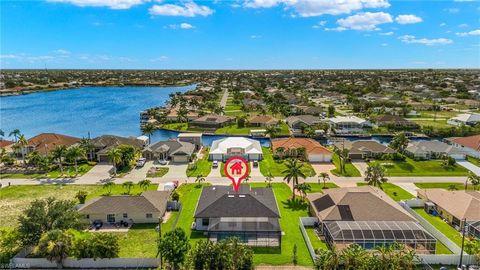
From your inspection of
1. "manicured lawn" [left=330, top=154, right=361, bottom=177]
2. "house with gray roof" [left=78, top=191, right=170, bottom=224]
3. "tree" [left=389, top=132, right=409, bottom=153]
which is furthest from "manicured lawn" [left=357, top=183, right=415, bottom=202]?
"house with gray roof" [left=78, top=191, right=170, bottom=224]

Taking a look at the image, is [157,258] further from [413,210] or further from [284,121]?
[284,121]

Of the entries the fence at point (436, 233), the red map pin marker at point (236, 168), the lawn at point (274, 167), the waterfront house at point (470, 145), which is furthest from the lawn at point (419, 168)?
the red map pin marker at point (236, 168)

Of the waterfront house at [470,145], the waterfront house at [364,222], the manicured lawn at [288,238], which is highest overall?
the waterfront house at [470,145]

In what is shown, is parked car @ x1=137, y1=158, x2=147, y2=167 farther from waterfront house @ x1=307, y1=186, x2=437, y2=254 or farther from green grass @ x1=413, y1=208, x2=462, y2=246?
green grass @ x1=413, y1=208, x2=462, y2=246

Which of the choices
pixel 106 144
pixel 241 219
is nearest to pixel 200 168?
pixel 106 144

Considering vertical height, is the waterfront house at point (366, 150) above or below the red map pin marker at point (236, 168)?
above

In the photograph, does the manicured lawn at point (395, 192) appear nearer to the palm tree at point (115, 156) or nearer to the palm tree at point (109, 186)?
the palm tree at point (109, 186)

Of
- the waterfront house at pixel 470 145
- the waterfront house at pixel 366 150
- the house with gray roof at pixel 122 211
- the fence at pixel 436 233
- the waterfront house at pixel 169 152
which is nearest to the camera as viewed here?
the fence at pixel 436 233
